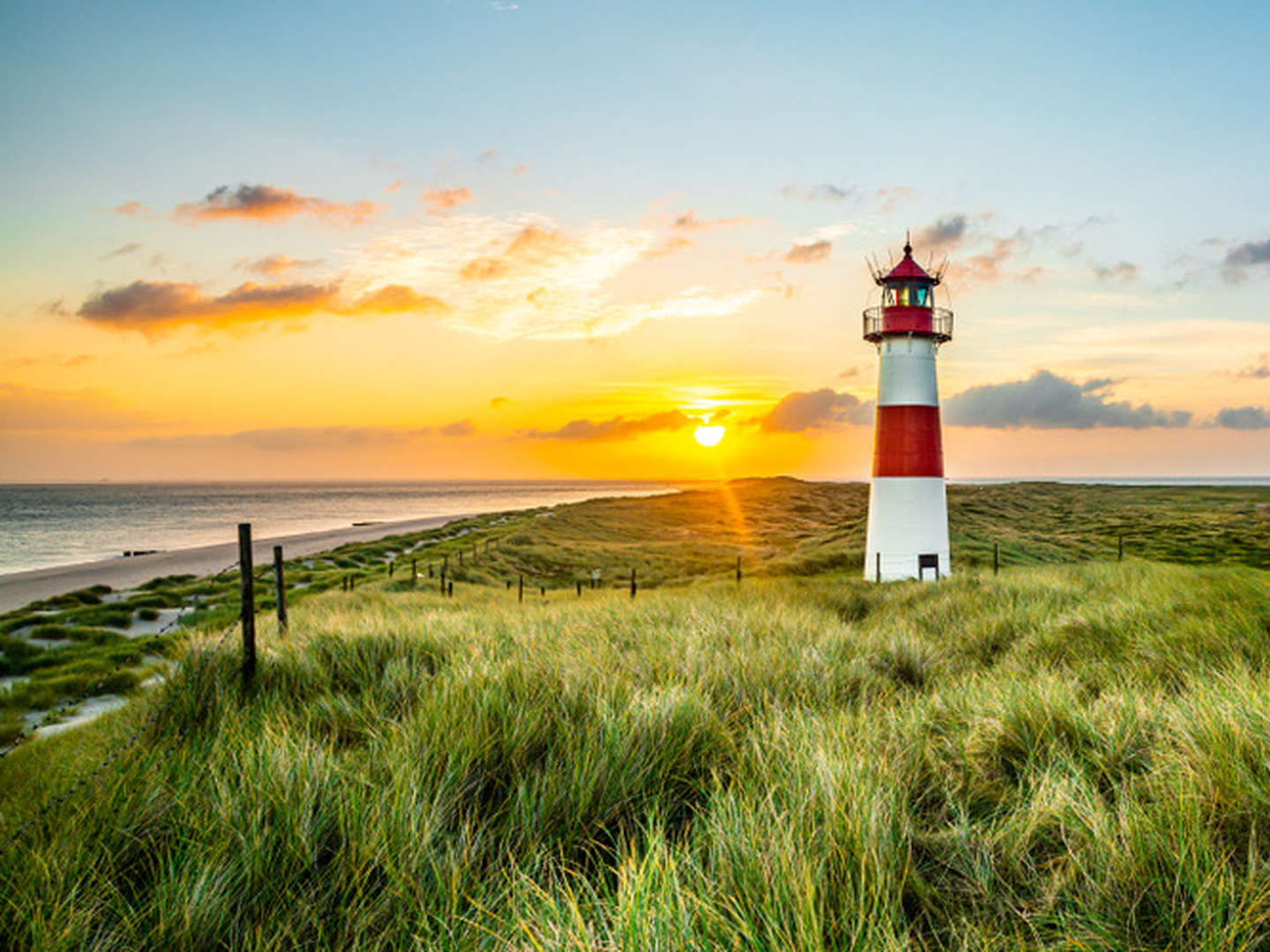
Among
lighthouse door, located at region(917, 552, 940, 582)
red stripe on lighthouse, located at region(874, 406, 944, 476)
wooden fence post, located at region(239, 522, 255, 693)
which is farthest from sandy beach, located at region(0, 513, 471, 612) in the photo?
lighthouse door, located at region(917, 552, 940, 582)

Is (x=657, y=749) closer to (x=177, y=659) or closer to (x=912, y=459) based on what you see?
(x=177, y=659)

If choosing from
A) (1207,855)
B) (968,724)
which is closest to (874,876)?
(1207,855)

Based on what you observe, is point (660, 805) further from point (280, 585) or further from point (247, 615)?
point (280, 585)

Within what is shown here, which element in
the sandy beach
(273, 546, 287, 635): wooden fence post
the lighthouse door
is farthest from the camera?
the sandy beach

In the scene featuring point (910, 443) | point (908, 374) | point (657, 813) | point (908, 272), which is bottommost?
point (657, 813)

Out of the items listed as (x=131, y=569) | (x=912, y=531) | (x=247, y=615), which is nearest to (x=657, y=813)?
(x=247, y=615)

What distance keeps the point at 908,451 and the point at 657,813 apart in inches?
650

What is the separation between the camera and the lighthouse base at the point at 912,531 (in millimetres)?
18141

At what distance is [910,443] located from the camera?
18.1 metres

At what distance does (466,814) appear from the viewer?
11.1 ft

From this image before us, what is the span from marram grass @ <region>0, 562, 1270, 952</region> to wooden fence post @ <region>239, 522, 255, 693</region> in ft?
0.49

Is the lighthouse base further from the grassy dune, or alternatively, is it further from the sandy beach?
the sandy beach

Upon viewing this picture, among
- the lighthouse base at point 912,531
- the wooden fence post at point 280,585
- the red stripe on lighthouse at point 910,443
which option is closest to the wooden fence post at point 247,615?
the wooden fence post at point 280,585

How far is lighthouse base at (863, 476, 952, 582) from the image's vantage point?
1814 centimetres
